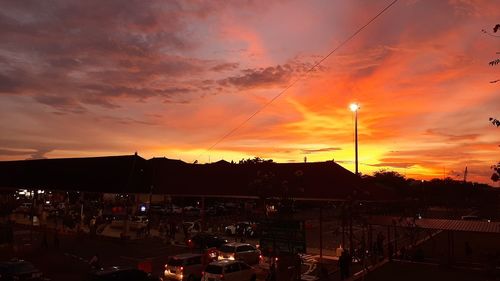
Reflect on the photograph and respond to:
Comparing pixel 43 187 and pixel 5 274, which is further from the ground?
pixel 43 187

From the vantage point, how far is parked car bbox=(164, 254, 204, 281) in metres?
21.7

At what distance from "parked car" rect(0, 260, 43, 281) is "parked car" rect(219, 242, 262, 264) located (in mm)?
10303

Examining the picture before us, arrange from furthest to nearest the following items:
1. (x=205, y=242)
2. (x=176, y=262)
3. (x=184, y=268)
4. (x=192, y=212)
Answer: (x=192, y=212) → (x=205, y=242) → (x=176, y=262) → (x=184, y=268)

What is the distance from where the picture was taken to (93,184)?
136 feet

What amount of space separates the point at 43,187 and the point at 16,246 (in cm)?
1405

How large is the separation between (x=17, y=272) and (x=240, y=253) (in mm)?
12080

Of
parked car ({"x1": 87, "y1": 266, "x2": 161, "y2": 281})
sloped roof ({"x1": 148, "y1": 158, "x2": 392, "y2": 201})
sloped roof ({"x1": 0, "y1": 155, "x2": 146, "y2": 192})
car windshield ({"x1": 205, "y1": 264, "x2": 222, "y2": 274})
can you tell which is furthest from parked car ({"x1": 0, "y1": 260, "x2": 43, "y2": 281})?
sloped roof ({"x1": 0, "y1": 155, "x2": 146, "y2": 192})

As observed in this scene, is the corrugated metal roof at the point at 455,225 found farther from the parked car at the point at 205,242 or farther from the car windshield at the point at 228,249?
the parked car at the point at 205,242

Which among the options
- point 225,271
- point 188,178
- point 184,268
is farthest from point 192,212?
point 225,271

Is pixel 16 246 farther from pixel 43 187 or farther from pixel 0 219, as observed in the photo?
pixel 0 219

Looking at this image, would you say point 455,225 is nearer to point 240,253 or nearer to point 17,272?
point 240,253

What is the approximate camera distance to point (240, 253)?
26172 millimetres

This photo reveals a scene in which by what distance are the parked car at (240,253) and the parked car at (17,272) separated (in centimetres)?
1030

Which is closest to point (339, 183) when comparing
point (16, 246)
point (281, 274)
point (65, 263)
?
point (281, 274)
